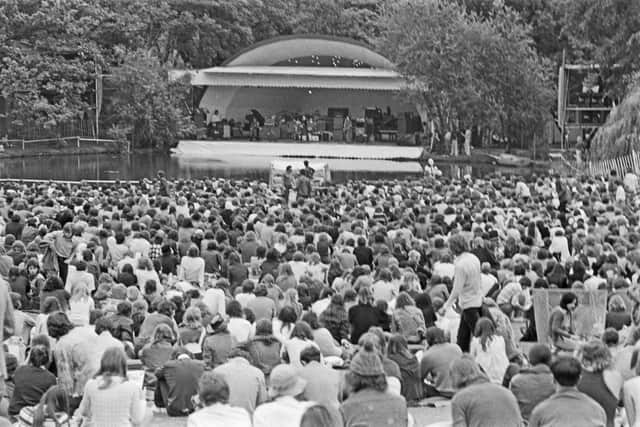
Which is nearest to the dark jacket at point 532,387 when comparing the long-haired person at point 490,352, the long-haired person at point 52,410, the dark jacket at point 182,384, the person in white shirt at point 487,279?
the long-haired person at point 490,352

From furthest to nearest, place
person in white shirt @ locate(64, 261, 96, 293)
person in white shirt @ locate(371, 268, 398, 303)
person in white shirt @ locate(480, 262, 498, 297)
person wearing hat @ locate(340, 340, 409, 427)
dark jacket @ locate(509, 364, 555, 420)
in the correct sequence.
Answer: person in white shirt @ locate(480, 262, 498, 297) → person in white shirt @ locate(64, 261, 96, 293) → person in white shirt @ locate(371, 268, 398, 303) → dark jacket @ locate(509, 364, 555, 420) → person wearing hat @ locate(340, 340, 409, 427)

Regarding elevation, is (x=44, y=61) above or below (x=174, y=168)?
above

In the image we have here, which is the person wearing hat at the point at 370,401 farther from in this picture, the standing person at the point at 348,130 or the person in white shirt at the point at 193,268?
the standing person at the point at 348,130

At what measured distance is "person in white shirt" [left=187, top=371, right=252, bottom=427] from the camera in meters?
7.69

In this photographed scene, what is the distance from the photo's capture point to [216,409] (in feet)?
25.5

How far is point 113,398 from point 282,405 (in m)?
1.02

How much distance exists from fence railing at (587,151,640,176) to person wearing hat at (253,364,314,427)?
75.6 feet

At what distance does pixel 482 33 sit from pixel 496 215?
2187cm

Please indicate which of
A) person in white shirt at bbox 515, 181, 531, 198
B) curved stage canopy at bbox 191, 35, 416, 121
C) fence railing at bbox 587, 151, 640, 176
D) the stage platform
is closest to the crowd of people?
person in white shirt at bbox 515, 181, 531, 198

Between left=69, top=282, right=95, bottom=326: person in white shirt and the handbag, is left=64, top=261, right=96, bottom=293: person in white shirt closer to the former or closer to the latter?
left=69, top=282, right=95, bottom=326: person in white shirt

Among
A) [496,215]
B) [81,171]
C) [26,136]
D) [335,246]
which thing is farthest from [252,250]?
[26,136]

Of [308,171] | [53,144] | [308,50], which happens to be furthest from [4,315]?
[308,50]

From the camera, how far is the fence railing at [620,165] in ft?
101

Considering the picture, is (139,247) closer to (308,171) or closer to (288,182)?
(288,182)
